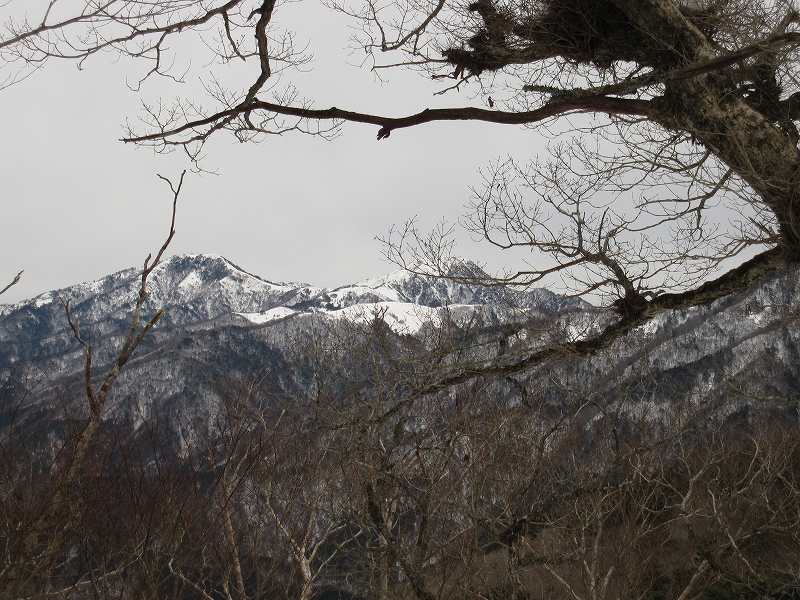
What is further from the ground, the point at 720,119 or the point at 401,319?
the point at 401,319

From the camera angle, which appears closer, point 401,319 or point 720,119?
point 720,119

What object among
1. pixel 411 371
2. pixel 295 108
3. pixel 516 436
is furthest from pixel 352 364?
pixel 295 108

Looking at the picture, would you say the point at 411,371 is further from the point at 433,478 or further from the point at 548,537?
the point at 548,537

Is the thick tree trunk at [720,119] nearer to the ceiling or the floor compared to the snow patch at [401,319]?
nearer to the floor

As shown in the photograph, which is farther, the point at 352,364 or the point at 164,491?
the point at 352,364

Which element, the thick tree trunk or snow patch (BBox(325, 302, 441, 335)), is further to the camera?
snow patch (BBox(325, 302, 441, 335))

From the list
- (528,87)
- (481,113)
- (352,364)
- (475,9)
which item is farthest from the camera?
(352,364)

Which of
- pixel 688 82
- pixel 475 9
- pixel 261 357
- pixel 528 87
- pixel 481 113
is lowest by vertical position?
pixel 688 82

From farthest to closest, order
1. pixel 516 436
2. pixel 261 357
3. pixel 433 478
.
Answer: pixel 261 357 → pixel 516 436 → pixel 433 478

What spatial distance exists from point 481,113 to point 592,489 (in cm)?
856

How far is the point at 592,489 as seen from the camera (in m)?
10.7

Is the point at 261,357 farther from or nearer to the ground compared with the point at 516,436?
farther from the ground

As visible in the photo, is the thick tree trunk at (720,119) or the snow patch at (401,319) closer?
the thick tree trunk at (720,119)

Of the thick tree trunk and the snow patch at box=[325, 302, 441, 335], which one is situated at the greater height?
the snow patch at box=[325, 302, 441, 335]
